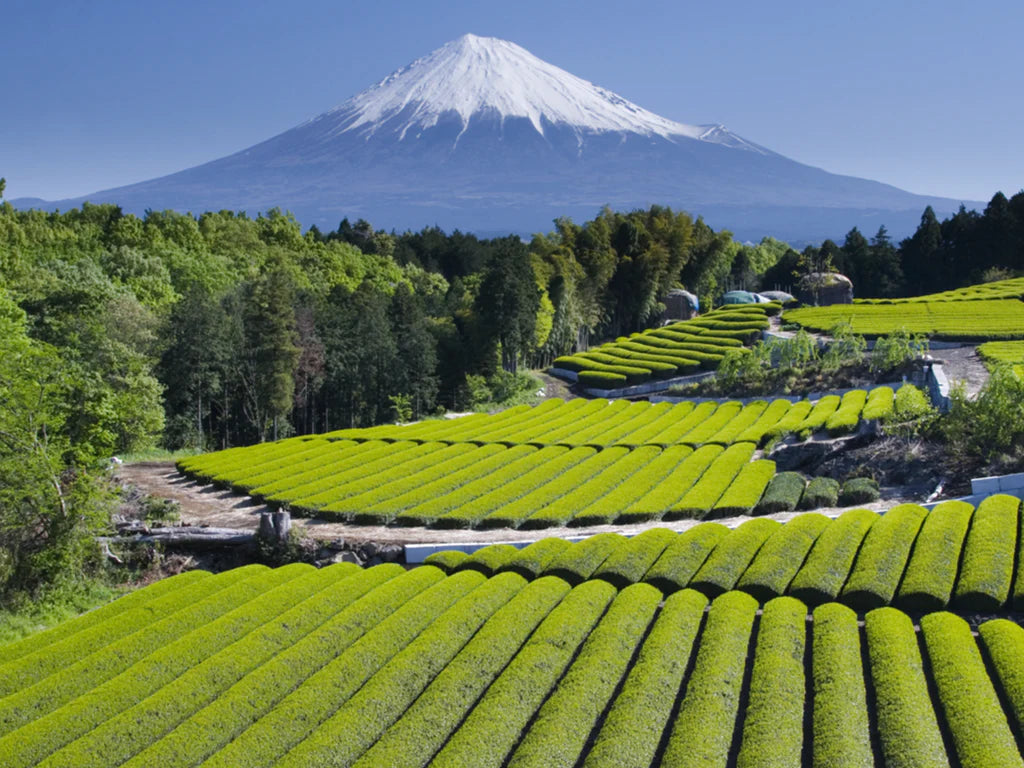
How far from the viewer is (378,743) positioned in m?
13.3

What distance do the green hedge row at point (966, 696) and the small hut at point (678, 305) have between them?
2609 inches

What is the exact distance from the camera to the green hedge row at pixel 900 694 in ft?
40.7

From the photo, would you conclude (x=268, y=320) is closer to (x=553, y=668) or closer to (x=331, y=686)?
(x=331, y=686)

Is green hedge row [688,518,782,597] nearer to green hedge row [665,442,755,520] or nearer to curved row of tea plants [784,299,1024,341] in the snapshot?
green hedge row [665,442,755,520]

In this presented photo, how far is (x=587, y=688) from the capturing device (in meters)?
14.7

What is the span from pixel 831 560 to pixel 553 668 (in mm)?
7938

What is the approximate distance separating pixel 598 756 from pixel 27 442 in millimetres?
18200

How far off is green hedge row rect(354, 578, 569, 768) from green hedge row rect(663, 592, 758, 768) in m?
3.55

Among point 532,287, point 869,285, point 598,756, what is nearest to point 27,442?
point 598,756

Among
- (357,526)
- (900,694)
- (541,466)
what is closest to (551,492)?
(541,466)

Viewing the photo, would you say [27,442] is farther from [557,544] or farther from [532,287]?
[532,287]

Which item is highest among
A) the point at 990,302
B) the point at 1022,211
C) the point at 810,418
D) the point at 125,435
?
the point at 1022,211

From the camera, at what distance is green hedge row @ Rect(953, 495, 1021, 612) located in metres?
17.2

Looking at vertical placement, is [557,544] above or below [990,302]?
below
